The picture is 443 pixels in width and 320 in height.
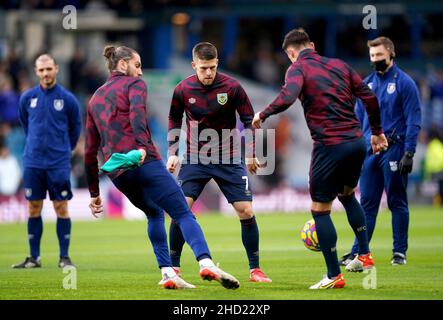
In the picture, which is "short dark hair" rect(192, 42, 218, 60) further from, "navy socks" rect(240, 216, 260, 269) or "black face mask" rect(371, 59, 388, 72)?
"black face mask" rect(371, 59, 388, 72)

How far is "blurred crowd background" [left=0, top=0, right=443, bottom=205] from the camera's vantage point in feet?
99.4

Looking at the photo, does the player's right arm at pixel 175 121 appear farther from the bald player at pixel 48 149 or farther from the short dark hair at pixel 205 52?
the bald player at pixel 48 149

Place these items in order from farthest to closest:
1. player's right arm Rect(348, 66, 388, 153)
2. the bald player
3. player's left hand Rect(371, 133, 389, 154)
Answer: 1. the bald player
2. player's left hand Rect(371, 133, 389, 154)
3. player's right arm Rect(348, 66, 388, 153)

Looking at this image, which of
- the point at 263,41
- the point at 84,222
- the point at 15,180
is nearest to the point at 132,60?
the point at 84,222

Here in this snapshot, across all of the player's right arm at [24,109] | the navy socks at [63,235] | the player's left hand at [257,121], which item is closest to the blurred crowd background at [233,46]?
the player's right arm at [24,109]

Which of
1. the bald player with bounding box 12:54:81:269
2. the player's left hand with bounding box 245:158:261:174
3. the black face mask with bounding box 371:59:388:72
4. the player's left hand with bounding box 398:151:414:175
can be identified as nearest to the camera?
the player's left hand with bounding box 245:158:261:174

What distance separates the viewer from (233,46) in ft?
117

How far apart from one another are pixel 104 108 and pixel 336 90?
2437mm

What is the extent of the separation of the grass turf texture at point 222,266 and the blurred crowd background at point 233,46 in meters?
→ 7.50

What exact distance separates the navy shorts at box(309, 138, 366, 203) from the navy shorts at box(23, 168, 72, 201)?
4994 mm

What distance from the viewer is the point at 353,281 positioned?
1136 centimetres

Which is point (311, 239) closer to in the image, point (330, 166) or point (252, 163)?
point (252, 163)

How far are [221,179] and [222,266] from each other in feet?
7.11

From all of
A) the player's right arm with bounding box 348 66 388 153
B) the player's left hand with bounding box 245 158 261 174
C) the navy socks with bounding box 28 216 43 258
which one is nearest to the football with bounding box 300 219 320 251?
the player's left hand with bounding box 245 158 261 174
